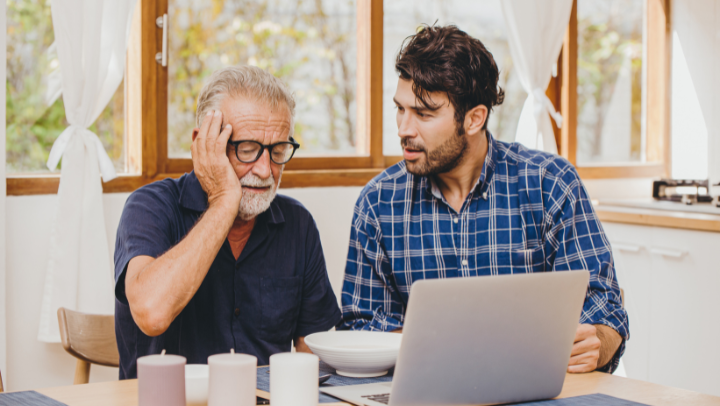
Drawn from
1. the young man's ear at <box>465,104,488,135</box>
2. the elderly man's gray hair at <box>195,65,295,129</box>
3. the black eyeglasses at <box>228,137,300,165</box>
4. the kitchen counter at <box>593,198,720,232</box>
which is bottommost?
the kitchen counter at <box>593,198,720,232</box>

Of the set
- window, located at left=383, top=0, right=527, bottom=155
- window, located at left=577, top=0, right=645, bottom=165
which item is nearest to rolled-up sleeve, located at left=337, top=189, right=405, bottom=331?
window, located at left=383, top=0, right=527, bottom=155

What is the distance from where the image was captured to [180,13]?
269 centimetres

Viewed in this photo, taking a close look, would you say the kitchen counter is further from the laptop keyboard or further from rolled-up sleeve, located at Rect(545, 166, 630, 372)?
the laptop keyboard

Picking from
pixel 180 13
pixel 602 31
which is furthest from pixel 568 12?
pixel 180 13

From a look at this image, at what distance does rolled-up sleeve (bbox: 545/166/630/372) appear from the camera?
5.09 ft

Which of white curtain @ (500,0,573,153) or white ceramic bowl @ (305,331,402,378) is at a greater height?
white curtain @ (500,0,573,153)


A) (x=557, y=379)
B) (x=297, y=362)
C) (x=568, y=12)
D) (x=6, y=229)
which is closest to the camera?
(x=297, y=362)

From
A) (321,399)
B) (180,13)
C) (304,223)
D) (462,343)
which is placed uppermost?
(180,13)

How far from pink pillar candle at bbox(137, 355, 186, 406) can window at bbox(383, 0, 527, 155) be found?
2.29m

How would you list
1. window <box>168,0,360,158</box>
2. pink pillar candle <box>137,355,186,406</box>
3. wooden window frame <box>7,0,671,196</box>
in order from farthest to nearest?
window <box>168,0,360,158</box> → wooden window frame <box>7,0,671,196</box> → pink pillar candle <box>137,355,186,406</box>

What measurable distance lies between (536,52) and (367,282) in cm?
199

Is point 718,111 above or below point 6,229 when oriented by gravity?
above

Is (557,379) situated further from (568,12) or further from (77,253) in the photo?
(568,12)

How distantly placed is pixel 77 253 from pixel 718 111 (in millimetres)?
3016
